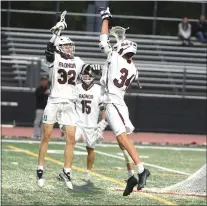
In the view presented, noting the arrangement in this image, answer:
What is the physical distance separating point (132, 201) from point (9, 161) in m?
5.37

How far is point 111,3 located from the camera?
33406 millimetres

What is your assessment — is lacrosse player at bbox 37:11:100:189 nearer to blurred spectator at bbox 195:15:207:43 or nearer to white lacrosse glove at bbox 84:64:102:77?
white lacrosse glove at bbox 84:64:102:77

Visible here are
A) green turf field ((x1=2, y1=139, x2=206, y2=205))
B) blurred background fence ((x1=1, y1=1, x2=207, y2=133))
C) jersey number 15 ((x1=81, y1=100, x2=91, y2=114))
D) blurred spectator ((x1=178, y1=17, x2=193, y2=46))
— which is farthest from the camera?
blurred spectator ((x1=178, y1=17, x2=193, y2=46))

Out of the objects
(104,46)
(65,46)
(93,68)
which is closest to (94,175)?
(93,68)

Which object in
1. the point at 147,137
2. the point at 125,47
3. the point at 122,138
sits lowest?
the point at 147,137

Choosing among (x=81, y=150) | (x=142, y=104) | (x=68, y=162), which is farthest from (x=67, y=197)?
(x=142, y=104)

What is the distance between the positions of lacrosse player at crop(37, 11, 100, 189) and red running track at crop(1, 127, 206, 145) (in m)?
13.8

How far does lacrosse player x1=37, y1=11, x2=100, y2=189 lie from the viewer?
12.0 m

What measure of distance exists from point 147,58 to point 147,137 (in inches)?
173

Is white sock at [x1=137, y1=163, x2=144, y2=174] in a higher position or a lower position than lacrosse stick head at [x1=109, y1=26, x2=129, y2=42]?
lower

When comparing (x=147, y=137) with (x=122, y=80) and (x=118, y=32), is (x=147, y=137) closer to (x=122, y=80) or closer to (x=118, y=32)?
(x=122, y=80)

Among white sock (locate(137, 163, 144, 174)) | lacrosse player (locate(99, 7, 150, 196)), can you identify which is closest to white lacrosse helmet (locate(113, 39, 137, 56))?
lacrosse player (locate(99, 7, 150, 196))

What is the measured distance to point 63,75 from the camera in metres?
12.3

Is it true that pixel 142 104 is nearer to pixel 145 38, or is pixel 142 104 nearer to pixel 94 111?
pixel 145 38
